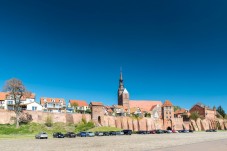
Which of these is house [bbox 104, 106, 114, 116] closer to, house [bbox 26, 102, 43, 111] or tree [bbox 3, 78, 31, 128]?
house [bbox 26, 102, 43, 111]

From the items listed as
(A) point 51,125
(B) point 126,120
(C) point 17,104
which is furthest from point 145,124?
(C) point 17,104

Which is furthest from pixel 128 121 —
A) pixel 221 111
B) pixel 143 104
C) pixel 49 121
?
pixel 221 111

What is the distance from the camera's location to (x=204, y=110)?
538ft

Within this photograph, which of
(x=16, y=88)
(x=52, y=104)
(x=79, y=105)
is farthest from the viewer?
(x=79, y=105)

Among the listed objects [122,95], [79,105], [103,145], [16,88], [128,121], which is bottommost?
[103,145]

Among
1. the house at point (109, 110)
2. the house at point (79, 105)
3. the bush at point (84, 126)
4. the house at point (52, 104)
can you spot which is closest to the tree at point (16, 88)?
the bush at point (84, 126)

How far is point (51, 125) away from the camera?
91.9 metres

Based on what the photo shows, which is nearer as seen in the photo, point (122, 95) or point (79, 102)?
point (79, 102)

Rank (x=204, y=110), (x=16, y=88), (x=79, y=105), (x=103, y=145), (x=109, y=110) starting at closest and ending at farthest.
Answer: (x=103, y=145), (x=16, y=88), (x=79, y=105), (x=109, y=110), (x=204, y=110)

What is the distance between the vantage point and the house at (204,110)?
6436 inches

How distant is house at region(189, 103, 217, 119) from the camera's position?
163 m

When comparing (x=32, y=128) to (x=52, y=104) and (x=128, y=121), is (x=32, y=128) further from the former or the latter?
(x=128, y=121)

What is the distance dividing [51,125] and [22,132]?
1478cm

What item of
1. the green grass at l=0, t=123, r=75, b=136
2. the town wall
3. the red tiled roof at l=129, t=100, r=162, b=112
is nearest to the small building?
the town wall
